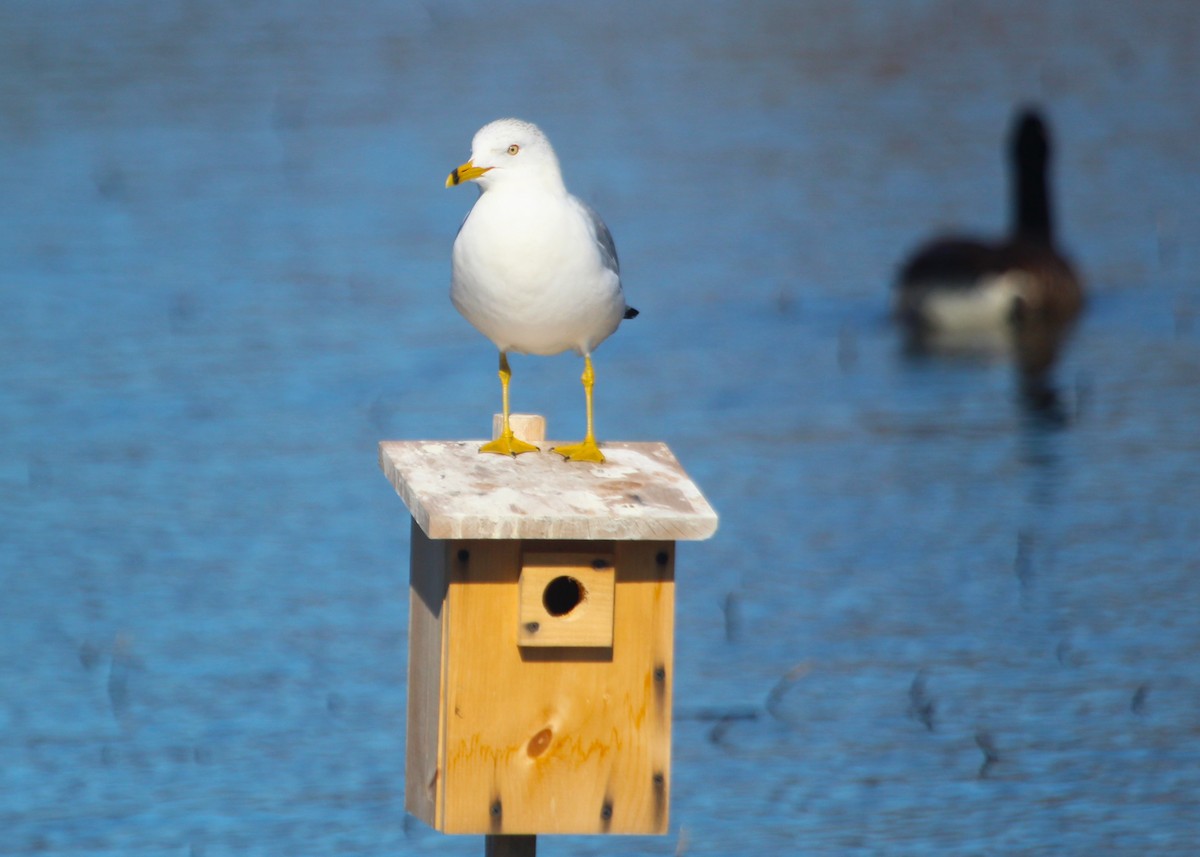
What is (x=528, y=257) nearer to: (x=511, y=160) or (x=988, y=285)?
(x=511, y=160)

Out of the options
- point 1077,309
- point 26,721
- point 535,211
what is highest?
point 535,211

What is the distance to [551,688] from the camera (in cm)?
557

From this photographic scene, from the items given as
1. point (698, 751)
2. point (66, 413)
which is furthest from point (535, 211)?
point (66, 413)

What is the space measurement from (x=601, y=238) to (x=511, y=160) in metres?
0.38

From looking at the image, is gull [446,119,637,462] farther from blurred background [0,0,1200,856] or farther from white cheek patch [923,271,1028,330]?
white cheek patch [923,271,1028,330]

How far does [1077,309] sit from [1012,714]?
30.3ft

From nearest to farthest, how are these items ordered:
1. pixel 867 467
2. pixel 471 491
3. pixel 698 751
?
pixel 471 491, pixel 698 751, pixel 867 467

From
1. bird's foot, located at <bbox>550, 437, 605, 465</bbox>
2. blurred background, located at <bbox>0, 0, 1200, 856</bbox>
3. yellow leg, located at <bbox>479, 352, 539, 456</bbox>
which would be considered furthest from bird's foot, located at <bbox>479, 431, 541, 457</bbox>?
blurred background, located at <bbox>0, 0, 1200, 856</bbox>

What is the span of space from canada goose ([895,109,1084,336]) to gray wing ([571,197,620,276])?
11.9 metres

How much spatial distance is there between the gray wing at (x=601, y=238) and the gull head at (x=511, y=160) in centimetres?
14

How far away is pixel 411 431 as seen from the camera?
527 inches

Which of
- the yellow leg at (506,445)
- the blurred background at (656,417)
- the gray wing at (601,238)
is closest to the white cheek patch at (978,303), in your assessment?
the blurred background at (656,417)

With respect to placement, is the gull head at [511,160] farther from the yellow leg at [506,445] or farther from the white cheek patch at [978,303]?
the white cheek patch at [978,303]

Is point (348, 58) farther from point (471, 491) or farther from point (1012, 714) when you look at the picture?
point (471, 491)
